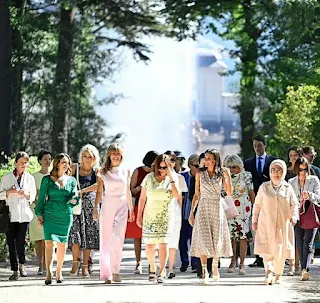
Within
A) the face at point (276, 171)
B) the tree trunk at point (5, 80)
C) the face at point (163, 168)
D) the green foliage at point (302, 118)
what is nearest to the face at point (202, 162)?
the face at point (163, 168)

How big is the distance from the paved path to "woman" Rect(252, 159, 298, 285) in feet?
1.16

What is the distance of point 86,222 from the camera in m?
18.4

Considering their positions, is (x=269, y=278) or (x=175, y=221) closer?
(x=269, y=278)

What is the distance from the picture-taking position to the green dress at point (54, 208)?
16734 millimetres

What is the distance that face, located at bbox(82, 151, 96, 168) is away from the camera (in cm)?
1838

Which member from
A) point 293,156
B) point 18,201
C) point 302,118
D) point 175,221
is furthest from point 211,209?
point 302,118

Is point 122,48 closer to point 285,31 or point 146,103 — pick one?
point 285,31

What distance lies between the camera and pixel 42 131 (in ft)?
121

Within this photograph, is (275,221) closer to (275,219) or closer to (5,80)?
(275,219)

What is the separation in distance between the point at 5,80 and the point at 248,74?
547 inches

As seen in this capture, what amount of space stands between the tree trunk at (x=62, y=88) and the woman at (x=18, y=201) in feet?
55.1

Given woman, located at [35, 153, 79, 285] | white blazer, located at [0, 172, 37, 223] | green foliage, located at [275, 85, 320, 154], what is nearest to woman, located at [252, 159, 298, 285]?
woman, located at [35, 153, 79, 285]

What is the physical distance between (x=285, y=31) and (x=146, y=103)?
944 inches

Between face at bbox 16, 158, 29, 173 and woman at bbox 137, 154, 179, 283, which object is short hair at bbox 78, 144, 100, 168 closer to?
face at bbox 16, 158, 29, 173
